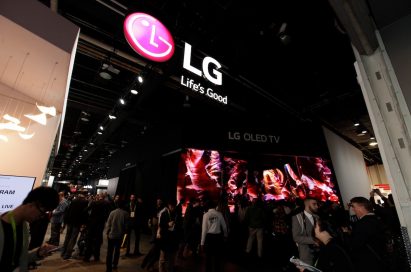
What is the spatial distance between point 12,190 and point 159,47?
3.11 metres

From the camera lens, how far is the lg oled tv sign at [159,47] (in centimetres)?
302

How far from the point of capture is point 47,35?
9.09 ft

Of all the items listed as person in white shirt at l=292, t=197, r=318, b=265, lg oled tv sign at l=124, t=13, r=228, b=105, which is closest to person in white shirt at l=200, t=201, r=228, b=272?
person in white shirt at l=292, t=197, r=318, b=265

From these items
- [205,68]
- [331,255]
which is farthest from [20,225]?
[205,68]

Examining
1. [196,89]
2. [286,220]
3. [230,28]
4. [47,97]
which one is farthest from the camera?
[286,220]

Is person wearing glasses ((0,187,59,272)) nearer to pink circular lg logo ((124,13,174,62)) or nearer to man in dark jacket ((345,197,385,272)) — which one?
pink circular lg logo ((124,13,174,62))

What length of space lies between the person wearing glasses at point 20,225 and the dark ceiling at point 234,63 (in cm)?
256

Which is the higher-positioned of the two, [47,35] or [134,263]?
[47,35]

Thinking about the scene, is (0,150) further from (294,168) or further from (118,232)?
(294,168)

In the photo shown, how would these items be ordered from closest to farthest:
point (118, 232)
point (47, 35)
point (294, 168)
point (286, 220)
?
point (47, 35), point (118, 232), point (286, 220), point (294, 168)

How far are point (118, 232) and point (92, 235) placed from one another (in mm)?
1405

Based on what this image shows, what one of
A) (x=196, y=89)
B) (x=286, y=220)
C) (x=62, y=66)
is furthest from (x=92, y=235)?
(x=286, y=220)

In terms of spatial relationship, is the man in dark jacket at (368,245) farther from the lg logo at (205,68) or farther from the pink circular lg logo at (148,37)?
the pink circular lg logo at (148,37)

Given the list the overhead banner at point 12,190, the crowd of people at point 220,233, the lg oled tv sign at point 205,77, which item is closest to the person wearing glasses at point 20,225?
the crowd of people at point 220,233
